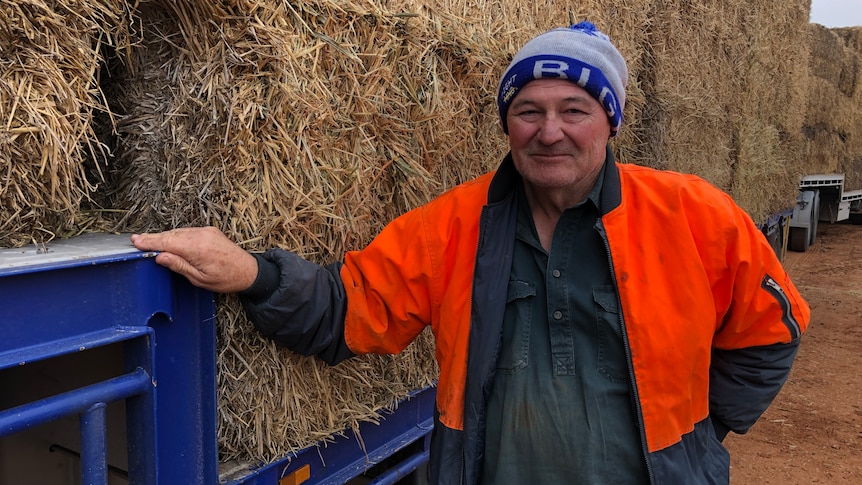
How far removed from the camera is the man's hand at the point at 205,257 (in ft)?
5.32

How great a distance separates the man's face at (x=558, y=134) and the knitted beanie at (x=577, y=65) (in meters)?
0.03

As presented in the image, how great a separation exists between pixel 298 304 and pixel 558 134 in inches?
37.0

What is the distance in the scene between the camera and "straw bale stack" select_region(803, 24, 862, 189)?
13.0 meters

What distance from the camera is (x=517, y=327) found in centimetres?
189

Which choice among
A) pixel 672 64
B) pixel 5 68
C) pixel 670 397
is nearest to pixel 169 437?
pixel 5 68

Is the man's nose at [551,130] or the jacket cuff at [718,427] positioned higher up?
the man's nose at [551,130]

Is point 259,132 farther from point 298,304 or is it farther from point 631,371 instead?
point 631,371

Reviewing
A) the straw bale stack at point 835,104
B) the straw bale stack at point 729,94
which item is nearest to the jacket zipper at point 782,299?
the straw bale stack at point 729,94

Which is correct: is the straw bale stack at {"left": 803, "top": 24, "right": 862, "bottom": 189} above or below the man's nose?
above

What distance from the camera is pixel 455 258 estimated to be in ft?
6.60

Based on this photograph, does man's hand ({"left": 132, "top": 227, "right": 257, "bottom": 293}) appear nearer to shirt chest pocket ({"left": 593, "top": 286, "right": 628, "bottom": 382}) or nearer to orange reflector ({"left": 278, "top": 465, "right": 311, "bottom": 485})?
orange reflector ({"left": 278, "top": 465, "right": 311, "bottom": 485})

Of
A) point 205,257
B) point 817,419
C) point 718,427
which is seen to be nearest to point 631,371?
point 718,427

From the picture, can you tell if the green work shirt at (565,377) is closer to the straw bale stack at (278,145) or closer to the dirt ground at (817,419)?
the straw bale stack at (278,145)

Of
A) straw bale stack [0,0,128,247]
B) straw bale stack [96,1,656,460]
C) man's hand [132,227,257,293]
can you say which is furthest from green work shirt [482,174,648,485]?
straw bale stack [0,0,128,247]
